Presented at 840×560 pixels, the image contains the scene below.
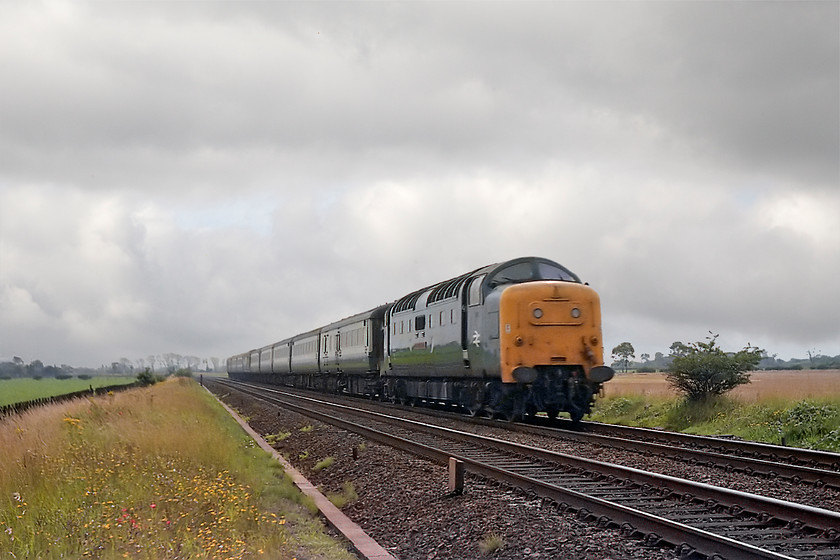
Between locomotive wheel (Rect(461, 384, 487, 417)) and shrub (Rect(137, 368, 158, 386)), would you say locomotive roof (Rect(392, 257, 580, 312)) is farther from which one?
shrub (Rect(137, 368, 158, 386))

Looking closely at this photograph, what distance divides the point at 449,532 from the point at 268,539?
6.01ft

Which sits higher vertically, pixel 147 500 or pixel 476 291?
pixel 476 291

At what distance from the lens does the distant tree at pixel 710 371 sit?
792 inches

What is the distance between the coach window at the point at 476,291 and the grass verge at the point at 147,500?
291 inches

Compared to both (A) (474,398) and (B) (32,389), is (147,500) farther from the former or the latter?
(B) (32,389)

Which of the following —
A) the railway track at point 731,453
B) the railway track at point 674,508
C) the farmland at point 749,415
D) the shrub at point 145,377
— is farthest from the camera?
the shrub at point 145,377

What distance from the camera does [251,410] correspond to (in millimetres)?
32250

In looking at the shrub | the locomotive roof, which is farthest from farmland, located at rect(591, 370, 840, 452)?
the shrub

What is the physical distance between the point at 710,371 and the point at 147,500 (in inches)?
595

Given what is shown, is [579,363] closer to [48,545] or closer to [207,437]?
[207,437]

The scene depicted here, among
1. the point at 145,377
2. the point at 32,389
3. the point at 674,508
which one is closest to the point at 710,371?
the point at 674,508

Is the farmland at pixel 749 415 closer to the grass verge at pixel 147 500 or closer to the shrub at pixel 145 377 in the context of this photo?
the grass verge at pixel 147 500

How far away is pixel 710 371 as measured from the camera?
65.9 feet

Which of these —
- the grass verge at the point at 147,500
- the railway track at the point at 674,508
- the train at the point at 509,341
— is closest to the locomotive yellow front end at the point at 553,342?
the train at the point at 509,341
